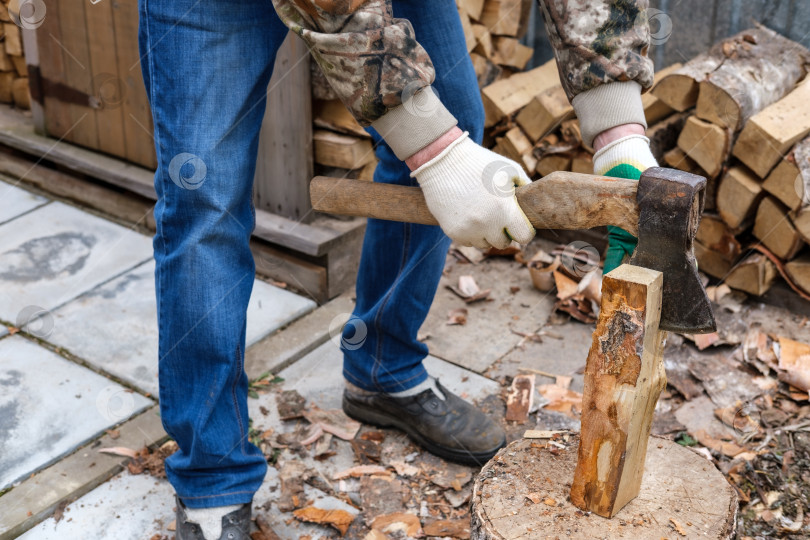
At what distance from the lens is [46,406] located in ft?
8.16

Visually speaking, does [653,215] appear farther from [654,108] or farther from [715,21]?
[715,21]

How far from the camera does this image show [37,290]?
3082 millimetres

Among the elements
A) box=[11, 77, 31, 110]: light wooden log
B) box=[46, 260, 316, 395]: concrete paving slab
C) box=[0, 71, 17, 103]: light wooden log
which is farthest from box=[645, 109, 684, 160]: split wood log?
box=[0, 71, 17, 103]: light wooden log

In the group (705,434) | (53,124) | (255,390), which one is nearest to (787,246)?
(705,434)

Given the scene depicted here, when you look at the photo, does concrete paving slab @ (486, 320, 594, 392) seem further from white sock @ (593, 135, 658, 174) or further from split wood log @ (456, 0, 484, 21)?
split wood log @ (456, 0, 484, 21)

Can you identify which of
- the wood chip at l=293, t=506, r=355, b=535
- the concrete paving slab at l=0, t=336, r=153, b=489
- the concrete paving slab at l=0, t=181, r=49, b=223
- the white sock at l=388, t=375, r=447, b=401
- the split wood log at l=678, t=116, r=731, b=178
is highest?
the split wood log at l=678, t=116, r=731, b=178

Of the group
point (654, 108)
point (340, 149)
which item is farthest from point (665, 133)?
point (340, 149)

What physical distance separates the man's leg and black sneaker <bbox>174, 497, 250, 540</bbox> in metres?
0.62

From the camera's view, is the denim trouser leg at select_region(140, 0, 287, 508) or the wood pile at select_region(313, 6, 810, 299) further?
the wood pile at select_region(313, 6, 810, 299)

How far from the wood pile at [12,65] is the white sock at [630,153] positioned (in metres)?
3.43

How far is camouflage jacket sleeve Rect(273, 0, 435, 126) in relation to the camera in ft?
4.89

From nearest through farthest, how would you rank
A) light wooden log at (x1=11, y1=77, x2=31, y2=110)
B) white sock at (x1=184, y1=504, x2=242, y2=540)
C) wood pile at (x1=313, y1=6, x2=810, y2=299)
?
white sock at (x1=184, y1=504, x2=242, y2=540), wood pile at (x1=313, y1=6, x2=810, y2=299), light wooden log at (x1=11, y1=77, x2=31, y2=110)

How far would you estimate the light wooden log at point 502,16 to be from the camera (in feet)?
11.7

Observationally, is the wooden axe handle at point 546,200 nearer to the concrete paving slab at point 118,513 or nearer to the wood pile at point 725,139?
the concrete paving slab at point 118,513
